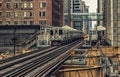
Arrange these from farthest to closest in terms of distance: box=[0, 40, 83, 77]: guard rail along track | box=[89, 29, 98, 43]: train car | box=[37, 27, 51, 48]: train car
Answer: box=[89, 29, 98, 43]: train car < box=[37, 27, 51, 48]: train car < box=[0, 40, 83, 77]: guard rail along track

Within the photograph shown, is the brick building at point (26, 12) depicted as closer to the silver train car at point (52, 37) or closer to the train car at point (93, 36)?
the train car at point (93, 36)

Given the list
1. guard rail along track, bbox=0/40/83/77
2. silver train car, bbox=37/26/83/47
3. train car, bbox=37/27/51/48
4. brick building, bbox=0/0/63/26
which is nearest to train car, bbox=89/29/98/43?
silver train car, bbox=37/26/83/47

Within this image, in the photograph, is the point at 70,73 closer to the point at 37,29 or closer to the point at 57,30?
the point at 57,30

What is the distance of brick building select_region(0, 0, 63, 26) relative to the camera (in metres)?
→ 104

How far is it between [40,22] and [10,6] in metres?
12.3

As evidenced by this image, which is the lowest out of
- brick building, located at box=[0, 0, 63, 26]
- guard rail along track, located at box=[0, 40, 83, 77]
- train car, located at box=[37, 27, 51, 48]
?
guard rail along track, located at box=[0, 40, 83, 77]

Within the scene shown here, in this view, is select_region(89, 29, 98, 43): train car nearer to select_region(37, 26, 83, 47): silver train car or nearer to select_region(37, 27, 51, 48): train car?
select_region(37, 26, 83, 47): silver train car

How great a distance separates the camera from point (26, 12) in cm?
10600

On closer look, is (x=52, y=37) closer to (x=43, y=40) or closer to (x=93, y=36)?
(x=43, y=40)

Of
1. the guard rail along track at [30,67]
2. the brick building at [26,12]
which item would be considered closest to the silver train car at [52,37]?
the brick building at [26,12]

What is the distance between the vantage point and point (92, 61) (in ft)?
113

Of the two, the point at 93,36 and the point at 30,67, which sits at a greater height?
the point at 93,36

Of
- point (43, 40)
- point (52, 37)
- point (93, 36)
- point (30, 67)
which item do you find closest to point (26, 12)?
point (93, 36)

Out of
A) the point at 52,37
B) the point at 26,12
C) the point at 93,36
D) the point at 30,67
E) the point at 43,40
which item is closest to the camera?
the point at 30,67
